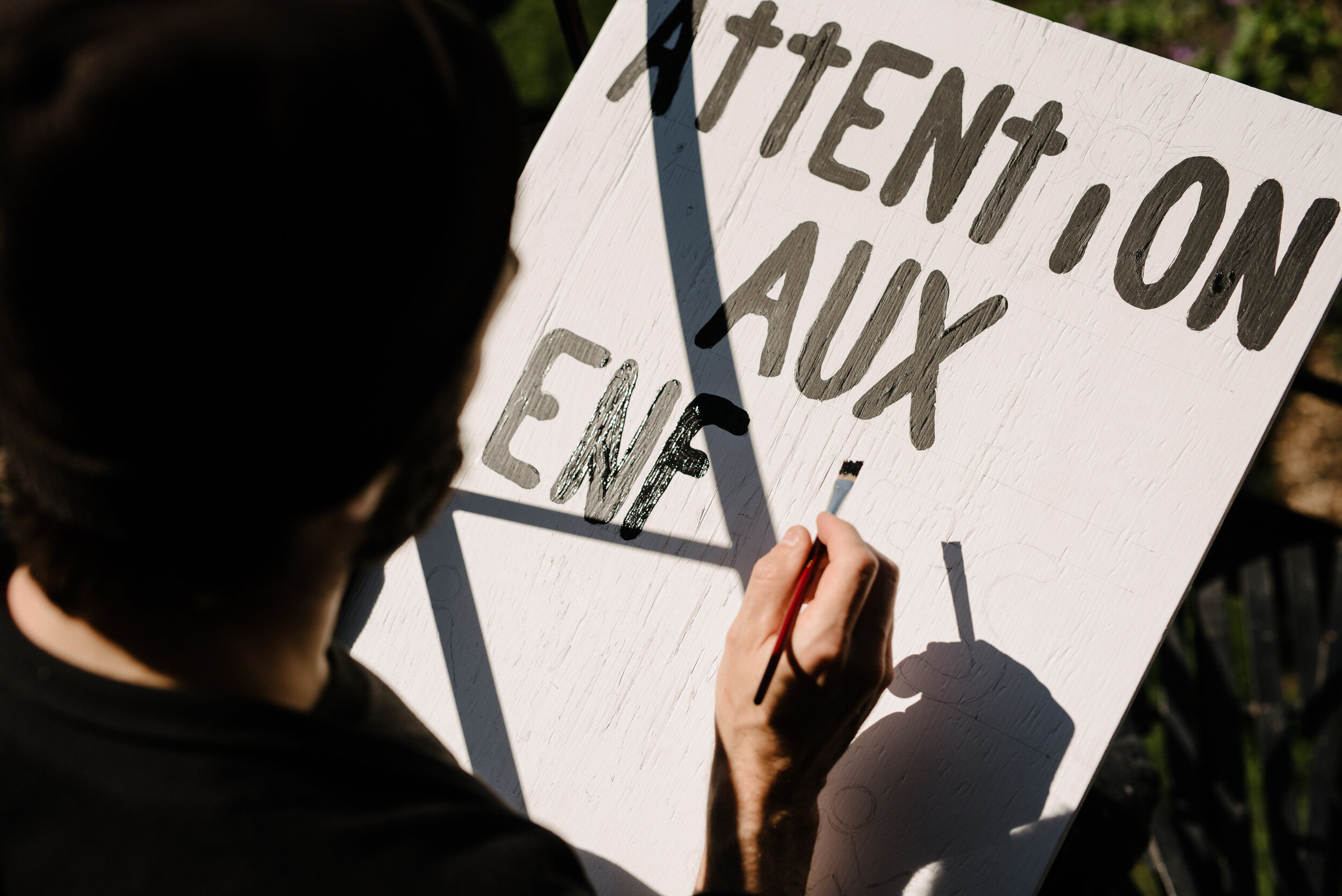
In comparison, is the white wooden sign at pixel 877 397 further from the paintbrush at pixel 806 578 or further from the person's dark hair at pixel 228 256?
the person's dark hair at pixel 228 256

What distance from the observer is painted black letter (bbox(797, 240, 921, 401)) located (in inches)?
39.6

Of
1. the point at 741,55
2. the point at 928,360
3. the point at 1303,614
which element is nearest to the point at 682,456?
the point at 928,360

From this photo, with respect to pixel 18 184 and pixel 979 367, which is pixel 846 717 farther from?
pixel 18 184

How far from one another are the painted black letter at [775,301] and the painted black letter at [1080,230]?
0.28 m

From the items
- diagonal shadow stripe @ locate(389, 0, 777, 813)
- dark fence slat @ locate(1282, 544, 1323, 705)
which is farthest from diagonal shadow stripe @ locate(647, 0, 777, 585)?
dark fence slat @ locate(1282, 544, 1323, 705)

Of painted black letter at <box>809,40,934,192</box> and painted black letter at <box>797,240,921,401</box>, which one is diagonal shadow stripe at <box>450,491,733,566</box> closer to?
painted black letter at <box>797,240,921,401</box>

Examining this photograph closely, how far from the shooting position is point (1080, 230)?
3.19 ft

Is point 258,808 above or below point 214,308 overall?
below

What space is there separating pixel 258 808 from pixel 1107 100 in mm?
1112

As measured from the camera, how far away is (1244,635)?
6.59ft

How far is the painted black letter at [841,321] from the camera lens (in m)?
1.00

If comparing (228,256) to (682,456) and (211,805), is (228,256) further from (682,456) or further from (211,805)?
(682,456)

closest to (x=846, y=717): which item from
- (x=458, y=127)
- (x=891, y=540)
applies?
(x=891, y=540)

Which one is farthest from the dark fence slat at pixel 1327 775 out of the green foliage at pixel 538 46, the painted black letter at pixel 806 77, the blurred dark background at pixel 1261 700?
the green foliage at pixel 538 46
